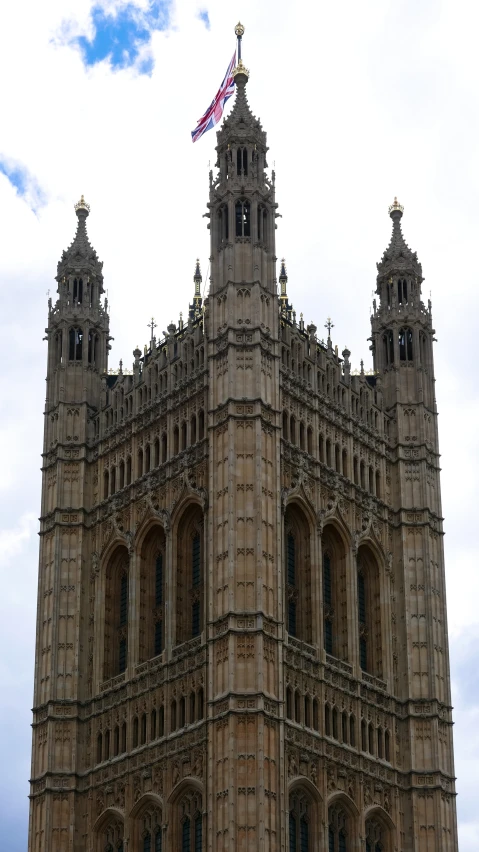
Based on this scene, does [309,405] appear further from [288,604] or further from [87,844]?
[87,844]

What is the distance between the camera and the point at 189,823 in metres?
71.0

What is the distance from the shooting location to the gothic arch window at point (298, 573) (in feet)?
247

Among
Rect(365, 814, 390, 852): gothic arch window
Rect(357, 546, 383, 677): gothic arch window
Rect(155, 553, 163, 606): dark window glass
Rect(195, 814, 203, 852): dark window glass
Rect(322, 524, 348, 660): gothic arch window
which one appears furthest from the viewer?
Rect(357, 546, 383, 677): gothic arch window

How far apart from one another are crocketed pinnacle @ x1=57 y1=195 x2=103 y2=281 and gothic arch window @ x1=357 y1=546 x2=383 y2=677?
57.6ft

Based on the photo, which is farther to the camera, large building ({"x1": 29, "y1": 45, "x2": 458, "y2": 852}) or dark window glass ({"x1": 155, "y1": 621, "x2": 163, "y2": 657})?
dark window glass ({"x1": 155, "y1": 621, "x2": 163, "y2": 657})

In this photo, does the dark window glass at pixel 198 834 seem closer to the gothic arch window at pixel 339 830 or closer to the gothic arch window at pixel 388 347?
the gothic arch window at pixel 339 830

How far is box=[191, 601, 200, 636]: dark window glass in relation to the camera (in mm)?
74812

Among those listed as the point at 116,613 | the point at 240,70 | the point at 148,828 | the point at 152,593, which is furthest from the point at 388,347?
the point at 148,828

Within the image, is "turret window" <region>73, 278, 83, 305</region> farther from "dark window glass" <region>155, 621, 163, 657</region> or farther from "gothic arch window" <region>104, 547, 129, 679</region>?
"dark window glass" <region>155, 621, 163, 657</region>

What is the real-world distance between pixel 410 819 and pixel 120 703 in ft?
37.1

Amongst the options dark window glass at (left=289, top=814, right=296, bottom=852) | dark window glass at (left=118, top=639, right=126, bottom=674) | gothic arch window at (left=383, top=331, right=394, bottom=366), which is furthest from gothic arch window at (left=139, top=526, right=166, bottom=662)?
gothic arch window at (left=383, top=331, right=394, bottom=366)

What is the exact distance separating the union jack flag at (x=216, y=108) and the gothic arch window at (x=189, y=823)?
27.4 metres

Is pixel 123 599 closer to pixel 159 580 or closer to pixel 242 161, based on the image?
pixel 159 580

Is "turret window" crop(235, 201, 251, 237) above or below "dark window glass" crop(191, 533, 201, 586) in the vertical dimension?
above
